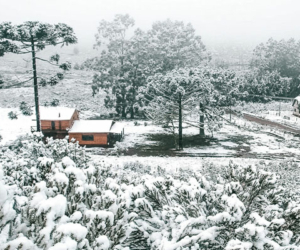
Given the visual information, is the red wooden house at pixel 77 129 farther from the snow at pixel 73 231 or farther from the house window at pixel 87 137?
the snow at pixel 73 231

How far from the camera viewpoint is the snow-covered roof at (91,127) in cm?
2938

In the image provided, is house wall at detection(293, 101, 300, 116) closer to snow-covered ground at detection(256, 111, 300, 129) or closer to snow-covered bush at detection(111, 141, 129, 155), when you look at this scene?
snow-covered ground at detection(256, 111, 300, 129)

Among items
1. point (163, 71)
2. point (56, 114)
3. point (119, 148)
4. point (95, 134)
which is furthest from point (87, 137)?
point (163, 71)

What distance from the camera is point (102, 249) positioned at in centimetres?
365

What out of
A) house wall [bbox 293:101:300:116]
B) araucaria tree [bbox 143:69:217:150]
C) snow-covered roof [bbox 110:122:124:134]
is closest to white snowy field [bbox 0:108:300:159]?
snow-covered roof [bbox 110:122:124:134]

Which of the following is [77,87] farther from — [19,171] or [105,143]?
[19,171]

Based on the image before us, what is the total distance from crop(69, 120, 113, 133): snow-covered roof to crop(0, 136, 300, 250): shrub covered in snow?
72.8ft

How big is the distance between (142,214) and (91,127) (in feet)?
82.5

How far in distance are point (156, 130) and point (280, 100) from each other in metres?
31.1

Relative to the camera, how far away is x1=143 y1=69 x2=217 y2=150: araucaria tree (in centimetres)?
2770

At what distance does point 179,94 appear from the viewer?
27.8m

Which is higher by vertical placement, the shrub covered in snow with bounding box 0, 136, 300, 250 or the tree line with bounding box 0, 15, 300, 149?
the tree line with bounding box 0, 15, 300, 149

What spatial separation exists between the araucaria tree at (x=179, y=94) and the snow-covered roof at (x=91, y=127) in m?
4.67

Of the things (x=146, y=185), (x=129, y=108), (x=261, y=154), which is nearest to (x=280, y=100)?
(x=129, y=108)
